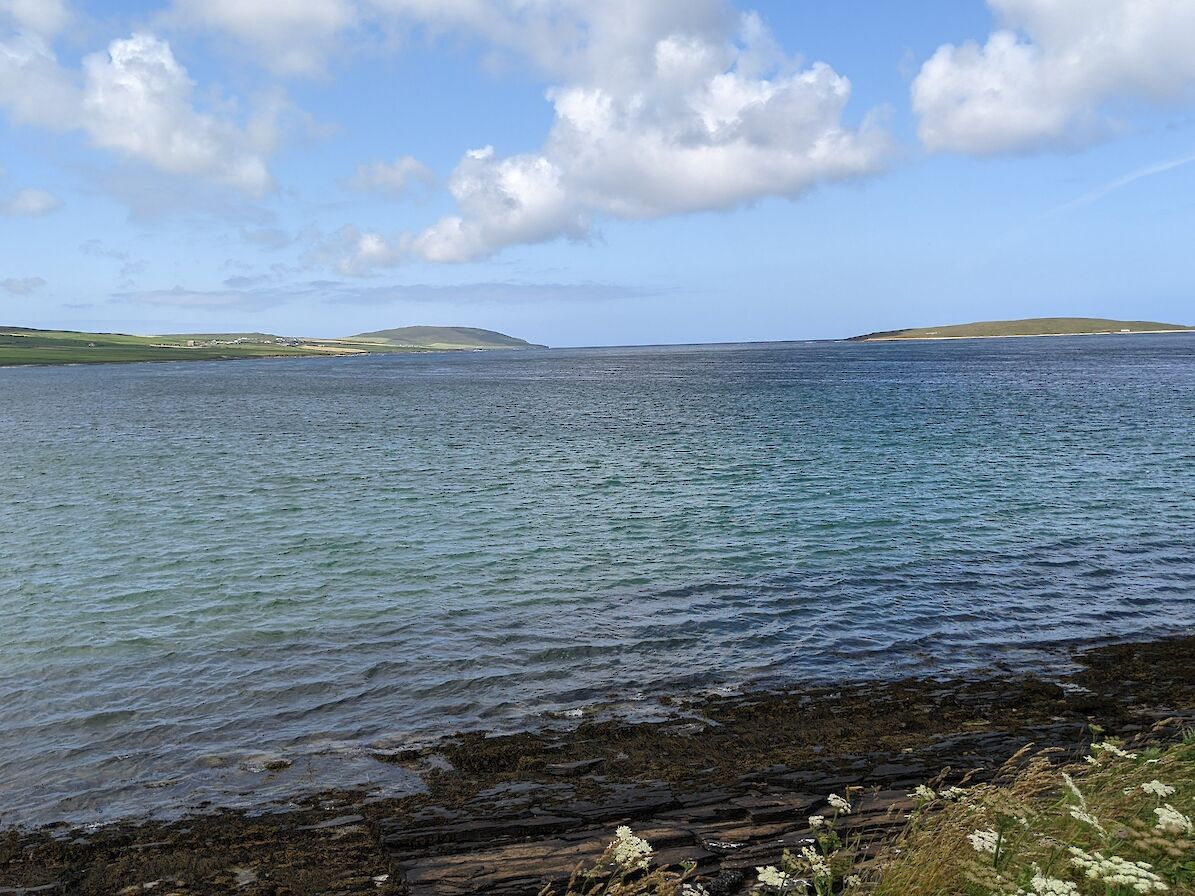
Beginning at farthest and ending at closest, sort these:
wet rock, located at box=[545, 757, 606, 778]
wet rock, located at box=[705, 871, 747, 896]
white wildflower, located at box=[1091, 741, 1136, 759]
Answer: wet rock, located at box=[545, 757, 606, 778] < wet rock, located at box=[705, 871, 747, 896] < white wildflower, located at box=[1091, 741, 1136, 759]

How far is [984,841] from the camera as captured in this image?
7523 mm

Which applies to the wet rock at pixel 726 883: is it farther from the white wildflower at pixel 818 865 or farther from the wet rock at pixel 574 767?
the wet rock at pixel 574 767

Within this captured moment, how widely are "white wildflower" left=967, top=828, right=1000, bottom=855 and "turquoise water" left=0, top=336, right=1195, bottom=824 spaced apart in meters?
9.03

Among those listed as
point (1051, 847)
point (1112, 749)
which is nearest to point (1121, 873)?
point (1051, 847)

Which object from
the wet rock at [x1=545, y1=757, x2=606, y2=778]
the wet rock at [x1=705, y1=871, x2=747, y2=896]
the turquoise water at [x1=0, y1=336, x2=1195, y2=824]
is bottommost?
the turquoise water at [x1=0, y1=336, x2=1195, y2=824]

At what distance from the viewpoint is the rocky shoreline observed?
10961mm

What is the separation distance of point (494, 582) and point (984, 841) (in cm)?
2077

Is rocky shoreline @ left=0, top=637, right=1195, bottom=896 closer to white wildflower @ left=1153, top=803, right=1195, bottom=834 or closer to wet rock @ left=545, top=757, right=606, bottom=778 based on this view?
wet rock @ left=545, top=757, right=606, bottom=778

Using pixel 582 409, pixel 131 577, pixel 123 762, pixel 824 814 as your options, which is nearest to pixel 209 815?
pixel 123 762

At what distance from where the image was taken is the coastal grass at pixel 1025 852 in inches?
284

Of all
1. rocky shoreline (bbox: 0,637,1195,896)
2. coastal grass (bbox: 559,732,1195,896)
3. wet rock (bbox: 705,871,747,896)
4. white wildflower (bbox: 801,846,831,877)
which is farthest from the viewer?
rocky shoreline (bbox: 0,637,1195,896)

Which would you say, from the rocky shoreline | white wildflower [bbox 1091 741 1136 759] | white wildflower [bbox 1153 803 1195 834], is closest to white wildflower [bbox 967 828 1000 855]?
white wildflower [bbox 1153 803 1195 834]

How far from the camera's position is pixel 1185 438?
59656 mm

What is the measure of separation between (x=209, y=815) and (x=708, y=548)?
68.3ft
